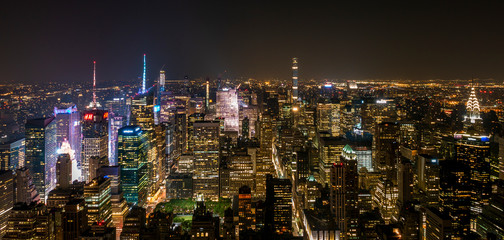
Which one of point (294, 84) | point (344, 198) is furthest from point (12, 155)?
point (294, 84)

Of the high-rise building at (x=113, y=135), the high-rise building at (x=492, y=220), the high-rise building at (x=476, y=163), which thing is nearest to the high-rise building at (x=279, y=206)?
the high-rise building at (x=492, y=220)

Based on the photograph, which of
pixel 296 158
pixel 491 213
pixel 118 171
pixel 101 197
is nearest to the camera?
pixel 491 213

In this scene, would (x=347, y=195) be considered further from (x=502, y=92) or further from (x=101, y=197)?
(x=101, y=197)

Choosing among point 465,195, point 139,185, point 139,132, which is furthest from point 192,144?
point 465,195

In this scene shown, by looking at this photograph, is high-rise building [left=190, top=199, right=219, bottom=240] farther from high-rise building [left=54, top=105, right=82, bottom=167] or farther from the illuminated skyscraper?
the illuminated skyscraper

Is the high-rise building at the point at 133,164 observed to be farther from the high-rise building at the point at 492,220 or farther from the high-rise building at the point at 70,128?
the high-rise building at the point at 492,220

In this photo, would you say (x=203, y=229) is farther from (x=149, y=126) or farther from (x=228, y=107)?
(x=228, y=107)

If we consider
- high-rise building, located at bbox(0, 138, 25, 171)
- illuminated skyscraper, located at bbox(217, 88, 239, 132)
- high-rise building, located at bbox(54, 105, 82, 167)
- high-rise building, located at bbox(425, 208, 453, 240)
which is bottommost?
high-rise building, located at bbox(425, 208, 453, 240)

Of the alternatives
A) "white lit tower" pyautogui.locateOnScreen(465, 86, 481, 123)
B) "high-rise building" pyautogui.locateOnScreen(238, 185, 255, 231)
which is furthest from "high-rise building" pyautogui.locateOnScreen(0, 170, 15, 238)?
"white lit tower" pyautogui.locateOnScreen(465, 86, 481, 123)
